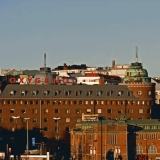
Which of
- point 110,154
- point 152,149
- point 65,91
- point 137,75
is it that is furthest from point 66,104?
point 110,154

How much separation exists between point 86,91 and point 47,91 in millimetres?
5831

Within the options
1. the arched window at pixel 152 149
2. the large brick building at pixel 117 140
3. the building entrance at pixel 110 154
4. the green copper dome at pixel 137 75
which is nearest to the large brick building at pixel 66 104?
the green copper dome at pixel 137 75

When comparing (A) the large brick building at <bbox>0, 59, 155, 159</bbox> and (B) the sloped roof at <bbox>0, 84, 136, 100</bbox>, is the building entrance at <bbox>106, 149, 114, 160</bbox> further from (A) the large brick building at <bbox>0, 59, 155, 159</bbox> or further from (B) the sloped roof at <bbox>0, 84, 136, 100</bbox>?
(B) the sloped roof at <bbox>0, 84, 136, 100</bbox>

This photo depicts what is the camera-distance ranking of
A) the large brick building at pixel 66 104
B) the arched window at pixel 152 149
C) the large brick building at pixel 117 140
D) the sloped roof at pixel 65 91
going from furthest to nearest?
the sloped roof at pixel 65 91, the large brick building at pixel 66 104, the arched window at pixel 152 149, the large brick building at pixel 117 140

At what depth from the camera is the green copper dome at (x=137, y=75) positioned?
180m

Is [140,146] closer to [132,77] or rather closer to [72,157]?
[72,157]

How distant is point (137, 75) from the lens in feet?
589

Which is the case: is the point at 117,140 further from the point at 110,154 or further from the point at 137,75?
the point at 137,75

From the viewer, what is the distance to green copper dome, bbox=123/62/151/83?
7077 inches

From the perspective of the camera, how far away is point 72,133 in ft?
544

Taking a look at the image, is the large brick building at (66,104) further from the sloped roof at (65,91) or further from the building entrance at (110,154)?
the building entrance at (110,154)

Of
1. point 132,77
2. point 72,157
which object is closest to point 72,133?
point 72,157

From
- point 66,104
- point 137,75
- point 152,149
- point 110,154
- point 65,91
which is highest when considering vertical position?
point 137,75

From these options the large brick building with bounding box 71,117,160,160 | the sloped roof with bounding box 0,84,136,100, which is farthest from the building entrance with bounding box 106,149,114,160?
the sloped roof with bounding box 0,84,136,100
